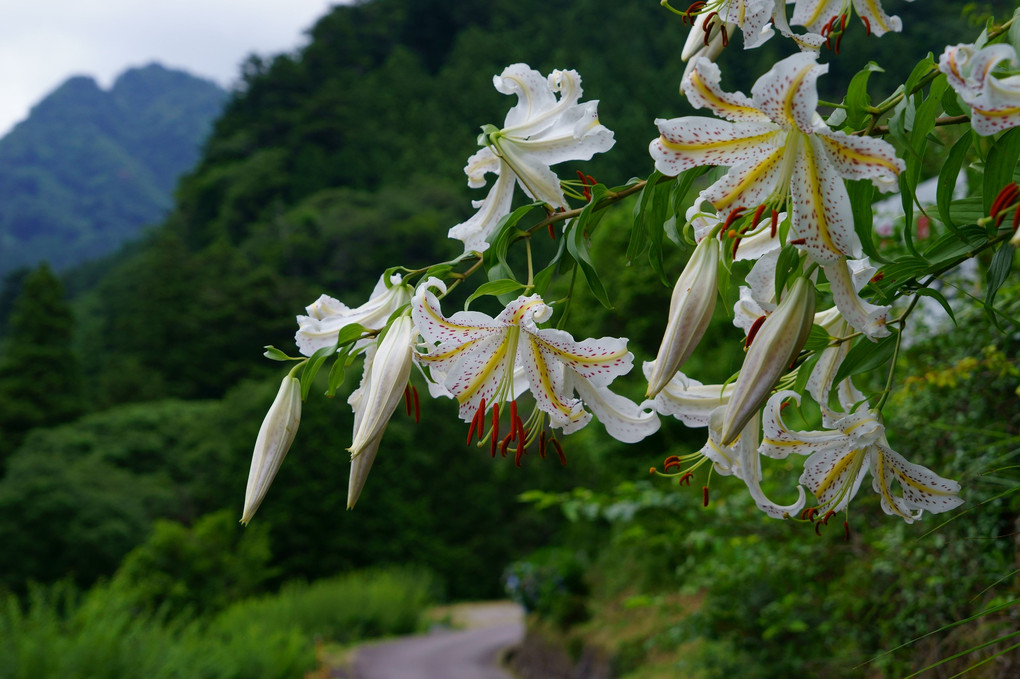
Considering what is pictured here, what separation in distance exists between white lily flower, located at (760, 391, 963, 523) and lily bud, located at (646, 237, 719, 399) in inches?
6.9

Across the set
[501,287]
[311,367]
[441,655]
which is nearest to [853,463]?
[501,287]

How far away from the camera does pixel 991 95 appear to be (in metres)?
0.43

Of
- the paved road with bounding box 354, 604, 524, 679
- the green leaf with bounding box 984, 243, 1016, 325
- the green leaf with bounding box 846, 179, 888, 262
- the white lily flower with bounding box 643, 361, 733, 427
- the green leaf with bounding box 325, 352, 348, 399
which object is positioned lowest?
the paved road with bounding box 354, 604, 524, 679

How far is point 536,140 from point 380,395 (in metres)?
0.26

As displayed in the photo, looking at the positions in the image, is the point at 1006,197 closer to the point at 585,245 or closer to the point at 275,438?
the point at 585,245

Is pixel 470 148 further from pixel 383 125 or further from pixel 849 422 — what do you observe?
pixel 849 422

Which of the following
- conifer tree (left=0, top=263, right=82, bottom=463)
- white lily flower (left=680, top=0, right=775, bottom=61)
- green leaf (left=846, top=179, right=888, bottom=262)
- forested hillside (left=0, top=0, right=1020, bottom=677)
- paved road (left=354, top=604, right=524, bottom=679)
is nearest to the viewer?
green leaf (left=846, top=179, right=888, bottom=262)

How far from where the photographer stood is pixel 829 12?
0.74 meters

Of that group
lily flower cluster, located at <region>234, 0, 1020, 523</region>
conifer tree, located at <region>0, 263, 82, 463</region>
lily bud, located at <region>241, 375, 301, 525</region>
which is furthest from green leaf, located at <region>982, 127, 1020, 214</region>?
conifer tree, located at <region>0, 263, 82, 463</region>

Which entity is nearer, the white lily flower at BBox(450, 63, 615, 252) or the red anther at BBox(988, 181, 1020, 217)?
the red anther at BBox(988, 181, 1020, 217)

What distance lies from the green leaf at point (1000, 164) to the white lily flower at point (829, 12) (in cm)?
27

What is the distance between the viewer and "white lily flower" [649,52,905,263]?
471 mm

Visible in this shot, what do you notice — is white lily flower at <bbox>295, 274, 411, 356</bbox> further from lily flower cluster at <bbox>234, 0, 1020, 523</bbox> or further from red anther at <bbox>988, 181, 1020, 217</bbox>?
red anther at <bbox>988, 181, 1020, 217</bbox>

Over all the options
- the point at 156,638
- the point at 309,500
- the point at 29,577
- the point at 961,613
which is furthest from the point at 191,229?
the point at 961,613
